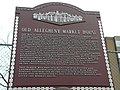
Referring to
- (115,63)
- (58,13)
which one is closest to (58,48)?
(58,13)

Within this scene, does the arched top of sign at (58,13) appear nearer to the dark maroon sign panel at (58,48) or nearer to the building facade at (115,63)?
the dark maroon sign panel at (58,48)

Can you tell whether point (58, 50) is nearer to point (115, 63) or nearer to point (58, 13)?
point (58, 13)

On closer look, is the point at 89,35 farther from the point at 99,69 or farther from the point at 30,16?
the point at 30,16

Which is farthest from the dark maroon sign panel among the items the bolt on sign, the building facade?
the building facade

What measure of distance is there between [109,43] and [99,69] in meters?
5.81

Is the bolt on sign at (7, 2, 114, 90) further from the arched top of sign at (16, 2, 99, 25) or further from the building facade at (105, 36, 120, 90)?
the building facade at (105, 36, 120, 90)

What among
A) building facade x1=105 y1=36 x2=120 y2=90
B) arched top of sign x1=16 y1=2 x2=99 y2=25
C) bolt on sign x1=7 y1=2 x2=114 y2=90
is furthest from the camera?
building facade x1=105 y1=36 x2=120 y2=90

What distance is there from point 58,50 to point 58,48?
0.06 m

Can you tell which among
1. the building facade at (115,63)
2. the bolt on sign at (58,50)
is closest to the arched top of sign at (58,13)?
the bolt on sign at (58,50)

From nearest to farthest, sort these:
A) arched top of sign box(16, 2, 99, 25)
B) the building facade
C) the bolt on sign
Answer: the bolt on sign → arched top of sign box(16, 2, 99, 25) → the building facade

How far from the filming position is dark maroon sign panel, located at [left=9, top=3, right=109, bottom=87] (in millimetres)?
5441

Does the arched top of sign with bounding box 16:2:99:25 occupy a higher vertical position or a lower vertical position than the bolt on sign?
higher

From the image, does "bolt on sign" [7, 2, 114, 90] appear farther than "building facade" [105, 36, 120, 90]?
No

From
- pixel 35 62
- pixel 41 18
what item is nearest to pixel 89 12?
pixel 41 18
